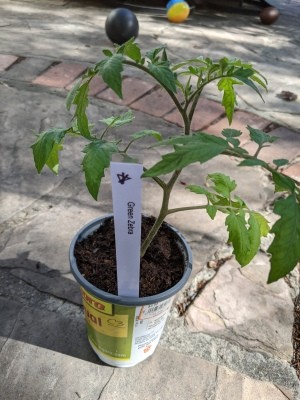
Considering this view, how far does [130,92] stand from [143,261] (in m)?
1.37

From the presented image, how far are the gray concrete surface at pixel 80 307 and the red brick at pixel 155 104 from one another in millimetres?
65

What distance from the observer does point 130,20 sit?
2695 mm

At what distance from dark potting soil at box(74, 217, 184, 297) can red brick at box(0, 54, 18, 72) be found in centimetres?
163

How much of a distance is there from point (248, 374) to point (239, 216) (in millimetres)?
537

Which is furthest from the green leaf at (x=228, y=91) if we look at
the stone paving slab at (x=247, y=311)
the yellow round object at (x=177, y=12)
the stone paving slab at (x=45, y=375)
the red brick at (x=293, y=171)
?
the yellow round object at (x=177, y=12)

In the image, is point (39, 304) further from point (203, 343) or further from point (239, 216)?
point (239, 216)

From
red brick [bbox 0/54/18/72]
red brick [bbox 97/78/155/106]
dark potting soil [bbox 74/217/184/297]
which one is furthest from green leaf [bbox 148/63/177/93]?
red brick [bbox 0/54/18/72]

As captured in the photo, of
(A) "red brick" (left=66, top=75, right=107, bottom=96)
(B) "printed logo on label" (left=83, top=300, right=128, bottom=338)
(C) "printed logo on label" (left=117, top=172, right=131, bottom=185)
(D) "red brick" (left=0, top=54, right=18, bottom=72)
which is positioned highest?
(C) "printed logo on label" (left=117, top=172, right=131, bottom=185)

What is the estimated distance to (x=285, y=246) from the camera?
54cm

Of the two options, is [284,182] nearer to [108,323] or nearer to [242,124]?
[108,323]

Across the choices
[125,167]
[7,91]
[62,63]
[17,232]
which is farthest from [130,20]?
[125,167]

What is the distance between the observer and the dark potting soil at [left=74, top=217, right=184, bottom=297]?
3.20ft

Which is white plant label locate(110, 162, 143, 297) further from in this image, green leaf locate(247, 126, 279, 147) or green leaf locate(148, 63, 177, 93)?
green leaf locate(247, 126, 279, 147)

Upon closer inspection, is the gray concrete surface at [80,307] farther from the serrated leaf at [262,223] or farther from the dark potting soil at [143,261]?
the serrated leaf at [262,223]
